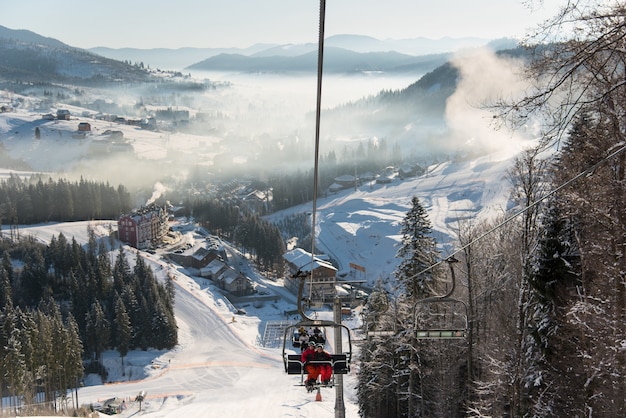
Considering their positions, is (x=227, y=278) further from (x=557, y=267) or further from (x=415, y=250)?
(x=557, y=267)

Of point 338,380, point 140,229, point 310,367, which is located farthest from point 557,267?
point 140,229

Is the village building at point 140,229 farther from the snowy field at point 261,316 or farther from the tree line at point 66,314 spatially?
the tree line at point 66,314

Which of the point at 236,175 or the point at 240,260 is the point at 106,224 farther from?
the point at 236,175

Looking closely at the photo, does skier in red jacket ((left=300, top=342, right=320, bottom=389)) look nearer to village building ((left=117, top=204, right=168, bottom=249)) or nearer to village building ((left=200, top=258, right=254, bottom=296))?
village building ((left=200, top=258, right=254, bottom=296))

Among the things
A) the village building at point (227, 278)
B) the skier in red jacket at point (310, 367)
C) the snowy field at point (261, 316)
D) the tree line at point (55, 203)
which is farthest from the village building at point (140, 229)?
the skier in red jacket at point (310, 367)

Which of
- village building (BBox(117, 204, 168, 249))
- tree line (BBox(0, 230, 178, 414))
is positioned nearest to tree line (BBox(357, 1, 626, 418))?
tree line (BBox(0, 230, 178, 414))

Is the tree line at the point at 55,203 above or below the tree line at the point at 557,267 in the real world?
below
